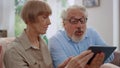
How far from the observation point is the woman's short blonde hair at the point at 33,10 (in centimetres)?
152

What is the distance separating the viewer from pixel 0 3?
331cm

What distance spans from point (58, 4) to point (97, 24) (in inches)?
33.7

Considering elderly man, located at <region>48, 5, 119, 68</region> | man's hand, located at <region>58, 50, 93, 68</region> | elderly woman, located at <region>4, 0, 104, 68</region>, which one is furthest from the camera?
elderly man, located at <region>48, 5, 119, 68</region>

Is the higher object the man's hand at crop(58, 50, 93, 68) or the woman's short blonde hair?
the woman's short blonde hair

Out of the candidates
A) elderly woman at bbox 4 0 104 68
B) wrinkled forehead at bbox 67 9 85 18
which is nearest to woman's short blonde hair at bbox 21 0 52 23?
elderly woman at bbox 4 0 104 68

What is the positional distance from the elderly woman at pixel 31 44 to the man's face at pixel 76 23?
0.75ft

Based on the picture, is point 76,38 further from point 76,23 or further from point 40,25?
point 40,25

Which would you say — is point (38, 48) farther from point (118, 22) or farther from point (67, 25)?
point (118, 22)

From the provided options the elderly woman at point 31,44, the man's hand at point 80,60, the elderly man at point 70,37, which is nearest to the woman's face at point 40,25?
the elderly woman at point 31,44

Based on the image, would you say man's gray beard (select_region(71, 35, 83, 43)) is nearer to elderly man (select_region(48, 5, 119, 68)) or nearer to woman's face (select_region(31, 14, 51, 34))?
elderly man (select_region(48, 5, 119, 68))

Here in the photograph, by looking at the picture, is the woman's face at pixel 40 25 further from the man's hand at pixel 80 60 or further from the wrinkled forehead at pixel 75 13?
the man's hand at pixel 80 60

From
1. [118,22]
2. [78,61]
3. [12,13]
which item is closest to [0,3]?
[12,13]

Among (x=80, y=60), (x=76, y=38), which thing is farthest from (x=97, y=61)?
(x=76, y=38)

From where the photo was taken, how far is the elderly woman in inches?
57.4
